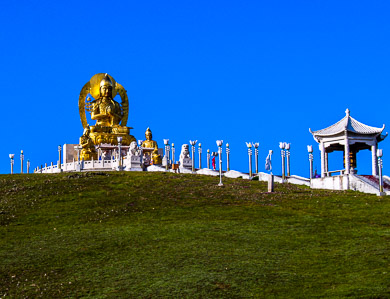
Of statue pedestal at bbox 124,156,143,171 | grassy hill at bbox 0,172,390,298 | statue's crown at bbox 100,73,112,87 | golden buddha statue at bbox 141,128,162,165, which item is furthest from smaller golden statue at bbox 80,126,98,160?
grassy hill at bbox 0,172,390,298

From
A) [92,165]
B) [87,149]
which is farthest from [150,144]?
[92,165]

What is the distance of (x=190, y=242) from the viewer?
91.9 feet

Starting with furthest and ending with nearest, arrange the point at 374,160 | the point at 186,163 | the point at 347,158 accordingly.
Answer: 1. the point at 186,163
2. the point at 374,160
3. the point at 347,158

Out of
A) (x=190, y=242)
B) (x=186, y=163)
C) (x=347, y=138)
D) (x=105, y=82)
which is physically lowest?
(x=190, y=242)

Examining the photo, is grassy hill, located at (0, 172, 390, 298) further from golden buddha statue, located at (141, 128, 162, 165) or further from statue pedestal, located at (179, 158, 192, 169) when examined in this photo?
golden buddha statue, located at (141, 128, 162, 165)

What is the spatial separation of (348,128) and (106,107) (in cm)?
3694

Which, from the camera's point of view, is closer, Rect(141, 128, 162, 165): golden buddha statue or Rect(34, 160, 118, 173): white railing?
Rect(34, 160, 118, 173): white railing

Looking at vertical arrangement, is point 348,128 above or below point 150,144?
below

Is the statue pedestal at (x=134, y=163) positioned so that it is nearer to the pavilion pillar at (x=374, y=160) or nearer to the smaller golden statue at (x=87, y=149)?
the smaller golden statue at (x=87, y=149)

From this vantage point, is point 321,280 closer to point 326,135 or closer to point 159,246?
point 159,246

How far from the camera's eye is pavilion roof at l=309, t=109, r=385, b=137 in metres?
46.1

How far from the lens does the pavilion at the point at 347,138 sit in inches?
1812

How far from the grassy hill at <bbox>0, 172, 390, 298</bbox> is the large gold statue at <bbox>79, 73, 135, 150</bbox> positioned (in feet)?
102

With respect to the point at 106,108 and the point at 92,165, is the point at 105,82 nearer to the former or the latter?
the point at 106,108
